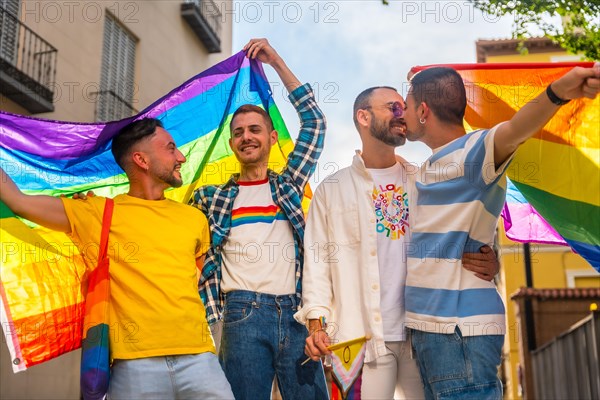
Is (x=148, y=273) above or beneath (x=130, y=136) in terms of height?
beneath

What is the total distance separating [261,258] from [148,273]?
68 cm

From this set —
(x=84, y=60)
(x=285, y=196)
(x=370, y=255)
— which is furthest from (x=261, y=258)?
(x=84, y=60)

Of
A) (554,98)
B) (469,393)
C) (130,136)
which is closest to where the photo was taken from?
(554,98)

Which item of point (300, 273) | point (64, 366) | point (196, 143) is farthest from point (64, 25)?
point (300, 273)

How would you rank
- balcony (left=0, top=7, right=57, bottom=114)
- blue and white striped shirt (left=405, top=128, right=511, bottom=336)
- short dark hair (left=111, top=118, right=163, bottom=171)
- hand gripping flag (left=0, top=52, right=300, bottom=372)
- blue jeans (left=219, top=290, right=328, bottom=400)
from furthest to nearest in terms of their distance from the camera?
1. balcony (left=0, top=7, right=57, bottom=114)
2. short dark hair (left=111, top=118, right=163, bottom=171)
3. hand gripping flag (left=0, top=52, right=300, bottom=372)
4. blue jeans (left=219, top=290, right=328, bottom=400)
5. blue and white striped shirt (left=405, top=128, right=511, bottom=336)

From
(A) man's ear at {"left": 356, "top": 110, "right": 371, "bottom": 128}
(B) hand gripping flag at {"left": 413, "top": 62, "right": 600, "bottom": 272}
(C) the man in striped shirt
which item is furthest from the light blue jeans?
(B) hand gripping flag at {"left": 413, "top": 62, "right": 600, "bottom": 272}

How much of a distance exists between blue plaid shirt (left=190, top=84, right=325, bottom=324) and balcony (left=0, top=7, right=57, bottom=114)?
794 centimetres

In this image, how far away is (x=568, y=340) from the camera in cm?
1073

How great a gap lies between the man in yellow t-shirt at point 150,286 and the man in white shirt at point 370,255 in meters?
0.56

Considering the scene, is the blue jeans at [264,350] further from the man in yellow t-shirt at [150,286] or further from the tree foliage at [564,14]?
the tree foliage at [564,14]

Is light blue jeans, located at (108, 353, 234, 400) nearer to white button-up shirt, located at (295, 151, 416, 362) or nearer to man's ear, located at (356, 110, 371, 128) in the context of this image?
white button-up shirt, located at (295, 151, 416, 362)

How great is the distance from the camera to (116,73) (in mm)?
15242

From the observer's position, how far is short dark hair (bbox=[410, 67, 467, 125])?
379 centimetres

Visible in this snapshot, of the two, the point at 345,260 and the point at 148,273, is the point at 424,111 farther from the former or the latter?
the point at 148,273
